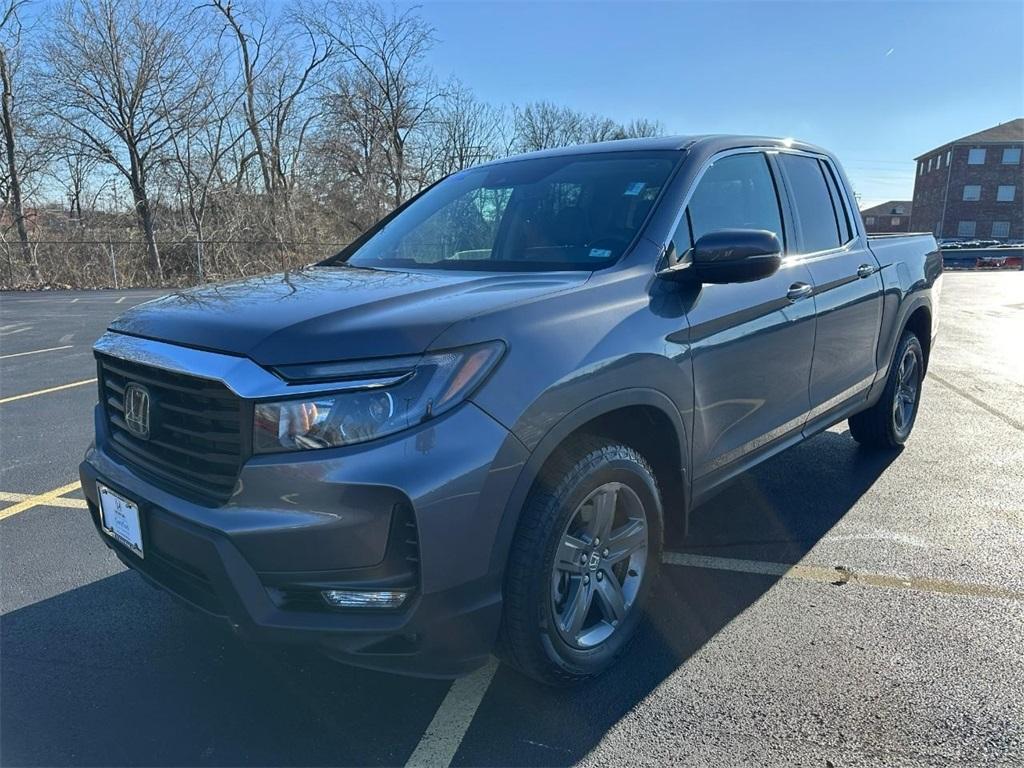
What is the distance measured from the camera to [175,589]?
88.2 inches

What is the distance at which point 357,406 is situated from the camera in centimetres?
192

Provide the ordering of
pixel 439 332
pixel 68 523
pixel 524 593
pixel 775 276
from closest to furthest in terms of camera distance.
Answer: pixel 439 332 → pixel 524 593 → pixel 775 276 → pixel 68 523

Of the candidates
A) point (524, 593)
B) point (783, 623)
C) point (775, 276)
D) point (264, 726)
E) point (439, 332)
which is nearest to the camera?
point (439, 332)

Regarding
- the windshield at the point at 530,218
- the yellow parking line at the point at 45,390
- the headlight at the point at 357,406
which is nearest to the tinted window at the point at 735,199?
the windshield at the point at 530,218

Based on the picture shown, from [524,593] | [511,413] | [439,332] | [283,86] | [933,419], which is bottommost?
[933,419]

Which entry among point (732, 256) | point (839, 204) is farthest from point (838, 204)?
point (732, 256)

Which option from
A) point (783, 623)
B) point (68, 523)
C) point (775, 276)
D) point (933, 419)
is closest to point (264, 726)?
point (783, 623)

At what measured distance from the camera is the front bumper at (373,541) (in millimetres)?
1882

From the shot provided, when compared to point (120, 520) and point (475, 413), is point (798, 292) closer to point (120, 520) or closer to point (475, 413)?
point (475, 413)

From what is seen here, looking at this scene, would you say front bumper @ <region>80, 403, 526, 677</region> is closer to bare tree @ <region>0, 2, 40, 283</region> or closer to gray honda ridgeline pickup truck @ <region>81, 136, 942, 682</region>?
gray honda ridgeline pickup truck @ <region>81, 136, 942, 682</region>

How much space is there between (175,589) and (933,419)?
605 cm

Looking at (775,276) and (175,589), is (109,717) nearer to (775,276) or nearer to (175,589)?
(175,589)

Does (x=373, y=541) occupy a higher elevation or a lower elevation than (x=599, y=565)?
higher

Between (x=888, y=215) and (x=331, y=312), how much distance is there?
105671 millimetres
